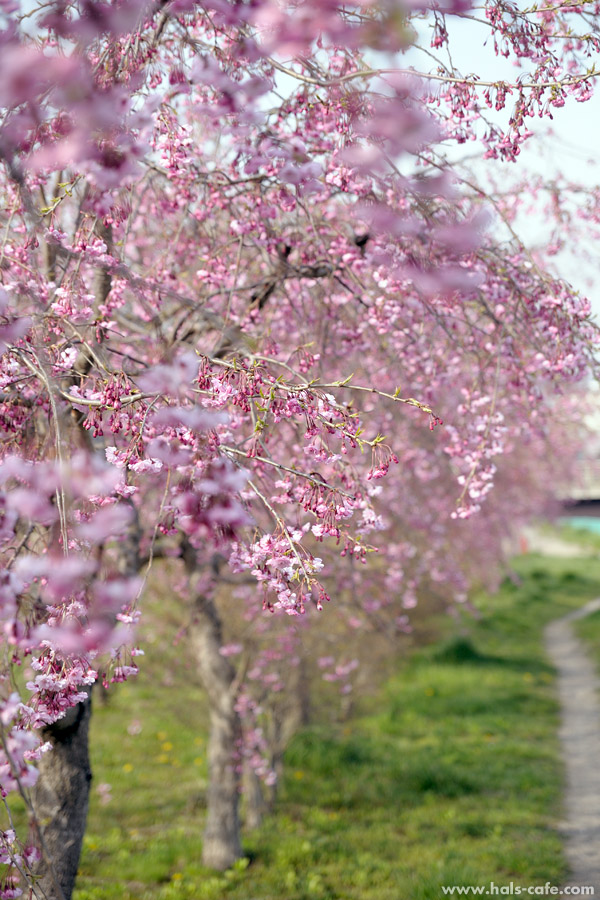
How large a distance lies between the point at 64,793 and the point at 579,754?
7.51 metres

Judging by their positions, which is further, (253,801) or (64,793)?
(253,801)

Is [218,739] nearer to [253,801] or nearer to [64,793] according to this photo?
[253,801]

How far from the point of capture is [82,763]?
4.31 m

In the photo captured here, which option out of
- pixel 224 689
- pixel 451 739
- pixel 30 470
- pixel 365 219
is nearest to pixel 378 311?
pixel 365 219

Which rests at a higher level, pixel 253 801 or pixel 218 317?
pixel 218 317

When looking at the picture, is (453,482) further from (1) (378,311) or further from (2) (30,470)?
(2) (30,470)

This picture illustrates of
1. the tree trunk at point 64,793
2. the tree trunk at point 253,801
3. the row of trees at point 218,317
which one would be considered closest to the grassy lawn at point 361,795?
the tree trunk at point 253,801

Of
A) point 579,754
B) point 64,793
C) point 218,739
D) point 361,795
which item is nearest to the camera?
point 64,793

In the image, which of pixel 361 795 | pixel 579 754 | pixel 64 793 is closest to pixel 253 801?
pixel 361 795

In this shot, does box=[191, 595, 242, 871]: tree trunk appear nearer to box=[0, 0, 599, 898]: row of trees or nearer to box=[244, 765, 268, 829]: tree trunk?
box=[0, 0, 599, 898]: row of trees

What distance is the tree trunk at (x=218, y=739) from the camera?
22.0ft

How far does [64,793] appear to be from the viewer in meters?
4.21

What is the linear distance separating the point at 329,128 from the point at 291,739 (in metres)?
7.31

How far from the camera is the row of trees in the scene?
2623 millimetres
